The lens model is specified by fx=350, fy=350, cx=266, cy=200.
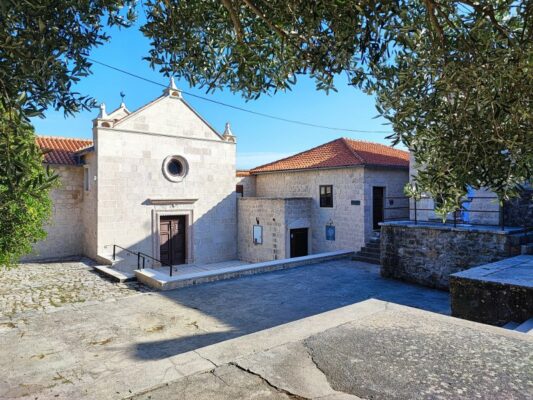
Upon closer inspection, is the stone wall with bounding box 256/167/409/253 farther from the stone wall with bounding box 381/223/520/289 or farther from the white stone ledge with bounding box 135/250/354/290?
the stone wall with bounding box 381/223/520/289

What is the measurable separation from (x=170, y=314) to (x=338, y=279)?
5191 millimetres

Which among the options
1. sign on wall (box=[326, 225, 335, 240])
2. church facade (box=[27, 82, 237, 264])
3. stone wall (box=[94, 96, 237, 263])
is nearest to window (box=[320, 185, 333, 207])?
sign on wall (box=[326, 225, 335, 240])

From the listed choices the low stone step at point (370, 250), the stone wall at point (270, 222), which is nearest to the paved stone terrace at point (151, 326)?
the low stone step at point (370, 250)

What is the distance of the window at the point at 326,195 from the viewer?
16734 mm

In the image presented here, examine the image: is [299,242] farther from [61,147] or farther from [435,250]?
[61,147]

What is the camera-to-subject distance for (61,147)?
54.3 ft

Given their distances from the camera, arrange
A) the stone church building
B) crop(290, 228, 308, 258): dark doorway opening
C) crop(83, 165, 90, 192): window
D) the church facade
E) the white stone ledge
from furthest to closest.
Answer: crop(290, 228, 308, 258): dark doorway opening < crop(83, 165, 90, 192): window < the stone church building < the church facade < the white stone ledge

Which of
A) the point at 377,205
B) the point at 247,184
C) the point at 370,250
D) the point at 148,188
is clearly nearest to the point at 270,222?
the point at 247,184

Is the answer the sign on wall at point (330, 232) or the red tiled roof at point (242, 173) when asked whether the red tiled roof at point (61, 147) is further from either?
the sign on wall at point (330, 232)

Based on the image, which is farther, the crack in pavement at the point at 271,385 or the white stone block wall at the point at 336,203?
the white stone block wall at the point at 336,203

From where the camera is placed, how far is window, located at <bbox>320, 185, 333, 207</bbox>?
54.9 feet

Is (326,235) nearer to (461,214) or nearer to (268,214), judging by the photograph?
(268,214)

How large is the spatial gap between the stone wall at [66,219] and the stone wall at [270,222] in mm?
7759

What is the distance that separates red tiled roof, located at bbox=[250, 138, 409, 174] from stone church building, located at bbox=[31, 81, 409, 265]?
0.09m
